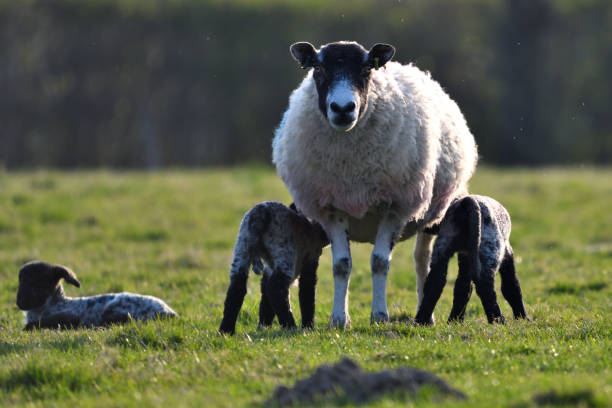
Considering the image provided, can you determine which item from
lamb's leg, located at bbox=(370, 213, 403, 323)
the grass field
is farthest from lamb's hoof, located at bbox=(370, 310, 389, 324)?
the grass field

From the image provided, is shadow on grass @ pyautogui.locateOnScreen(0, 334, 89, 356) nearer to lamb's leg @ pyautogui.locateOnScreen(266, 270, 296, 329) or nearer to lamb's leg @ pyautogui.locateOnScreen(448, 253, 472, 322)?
lamb's leg @ pyautogui.locateOnScreen(266, 270, 296, 329)

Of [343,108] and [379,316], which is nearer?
[343,108]

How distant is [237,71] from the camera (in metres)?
29.8

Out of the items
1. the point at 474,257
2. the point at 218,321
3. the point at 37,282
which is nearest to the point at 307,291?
the point at 218,321

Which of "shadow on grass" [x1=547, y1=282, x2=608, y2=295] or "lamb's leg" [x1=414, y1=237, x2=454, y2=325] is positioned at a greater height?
"lamb's leg" [x1=414, y1=237, x2=454, y2=325]

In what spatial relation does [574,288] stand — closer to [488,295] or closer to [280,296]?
[488,295]

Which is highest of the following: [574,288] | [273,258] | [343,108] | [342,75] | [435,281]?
[342,75]

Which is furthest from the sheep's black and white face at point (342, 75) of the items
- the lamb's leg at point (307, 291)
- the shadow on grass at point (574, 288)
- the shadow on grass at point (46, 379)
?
the shadow on grass at point (574, 288)

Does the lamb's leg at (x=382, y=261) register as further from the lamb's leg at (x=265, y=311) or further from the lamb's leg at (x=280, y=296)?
the lamb's leg at (x=265, y=311)

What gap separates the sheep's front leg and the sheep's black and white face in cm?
92

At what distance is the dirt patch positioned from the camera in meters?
4.57

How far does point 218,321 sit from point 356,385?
11.8 ft

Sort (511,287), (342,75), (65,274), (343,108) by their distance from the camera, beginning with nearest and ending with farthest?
(343,108), (342,75), (511,287), (65,274)

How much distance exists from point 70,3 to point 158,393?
23745 millimetres
